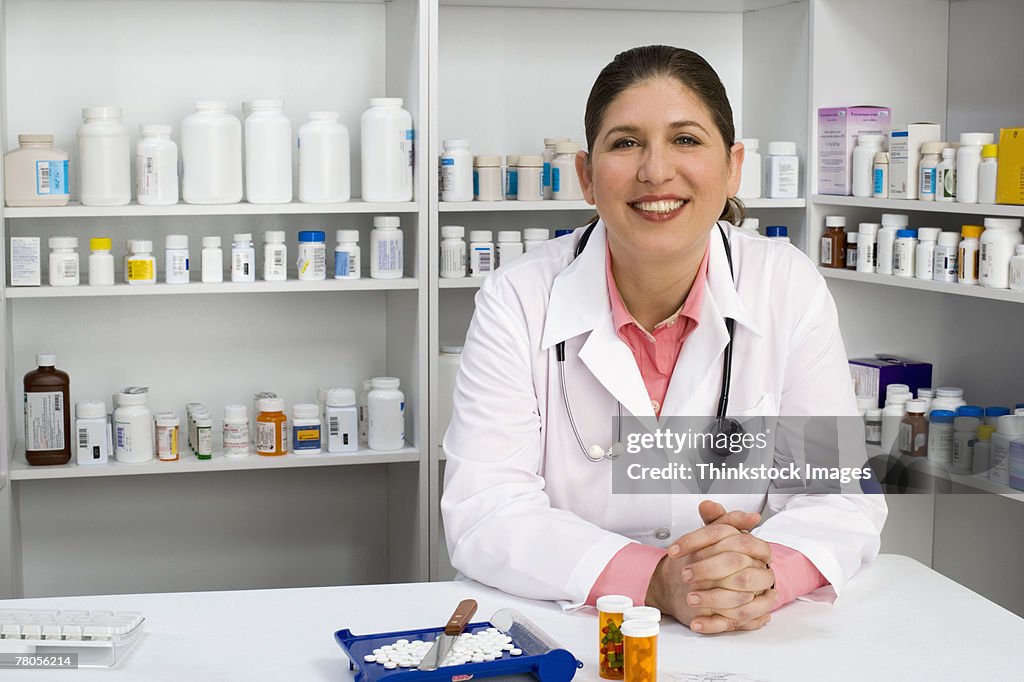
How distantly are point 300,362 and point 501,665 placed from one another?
1.82 metres

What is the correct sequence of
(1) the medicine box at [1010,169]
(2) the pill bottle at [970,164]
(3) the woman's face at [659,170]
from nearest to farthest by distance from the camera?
(3) the woman's face at [659,170] < (1) the medicine box at [1010,169] < (2) the pill bottle at [970,164]

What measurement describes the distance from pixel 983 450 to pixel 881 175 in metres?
0.64

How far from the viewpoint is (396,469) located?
289 cm

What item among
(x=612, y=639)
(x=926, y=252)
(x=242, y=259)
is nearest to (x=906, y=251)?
(x=926, y=252)

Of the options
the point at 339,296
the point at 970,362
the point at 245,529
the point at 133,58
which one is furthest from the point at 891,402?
the point at 133,58

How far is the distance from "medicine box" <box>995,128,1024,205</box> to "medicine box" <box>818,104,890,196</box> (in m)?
0.47

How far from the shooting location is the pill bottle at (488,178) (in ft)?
8.68

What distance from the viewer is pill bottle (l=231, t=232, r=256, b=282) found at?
2.53m

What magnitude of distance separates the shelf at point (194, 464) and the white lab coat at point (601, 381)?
936 millimetres

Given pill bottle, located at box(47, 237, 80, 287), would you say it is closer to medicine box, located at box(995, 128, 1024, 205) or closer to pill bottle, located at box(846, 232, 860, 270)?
pill bottle, located at box(846, 232, 860, 270)

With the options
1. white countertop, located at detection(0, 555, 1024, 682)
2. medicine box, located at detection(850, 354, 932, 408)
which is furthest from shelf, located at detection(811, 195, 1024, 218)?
white countertop, located at detection(0, 555, 1024, 682)

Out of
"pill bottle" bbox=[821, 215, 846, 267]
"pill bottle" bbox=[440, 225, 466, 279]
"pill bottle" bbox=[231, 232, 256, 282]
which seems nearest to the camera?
"pill bottle" bbox=[231, 232, 256, 282]

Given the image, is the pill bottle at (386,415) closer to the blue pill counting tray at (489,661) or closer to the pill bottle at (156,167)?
the pill bottle at (156,167)

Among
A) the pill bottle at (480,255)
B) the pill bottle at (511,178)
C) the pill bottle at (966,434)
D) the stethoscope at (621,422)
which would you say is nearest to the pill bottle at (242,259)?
the pill bottle at (480,255)
